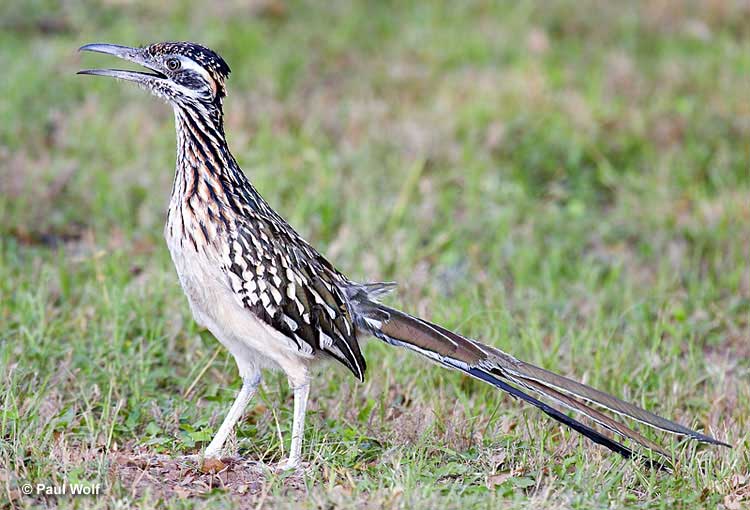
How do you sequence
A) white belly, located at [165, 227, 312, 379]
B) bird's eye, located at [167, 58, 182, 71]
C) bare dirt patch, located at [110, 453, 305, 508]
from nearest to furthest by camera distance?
bare dirt patch, located at [110, 453, 305, 508]
white belly, located at [165, 227, 312, 379]
bird's eye, located at [167, 58, 182, 71]

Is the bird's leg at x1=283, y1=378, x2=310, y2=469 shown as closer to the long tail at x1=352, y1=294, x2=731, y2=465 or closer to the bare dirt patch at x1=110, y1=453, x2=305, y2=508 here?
the bare dirt patch at x1=110, y1=453, x2=305, y2=508

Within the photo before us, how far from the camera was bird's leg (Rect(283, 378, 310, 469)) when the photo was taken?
4.93 metres

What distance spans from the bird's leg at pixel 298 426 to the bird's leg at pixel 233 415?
0.95 feet

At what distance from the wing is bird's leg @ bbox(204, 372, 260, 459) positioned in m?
0.41

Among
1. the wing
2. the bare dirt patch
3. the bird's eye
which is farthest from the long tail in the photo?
the bird's eye

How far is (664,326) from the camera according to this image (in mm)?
6930

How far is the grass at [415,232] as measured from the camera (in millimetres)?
5086

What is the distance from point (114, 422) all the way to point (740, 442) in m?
3.04

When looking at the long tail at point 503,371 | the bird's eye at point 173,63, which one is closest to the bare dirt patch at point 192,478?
the long tail at point 503,371

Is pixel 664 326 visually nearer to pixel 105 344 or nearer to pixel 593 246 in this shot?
pixel 593 246

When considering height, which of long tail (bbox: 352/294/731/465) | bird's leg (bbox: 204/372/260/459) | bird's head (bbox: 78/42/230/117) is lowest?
bird's leg (bbox: 204/372/260/459)

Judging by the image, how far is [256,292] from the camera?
496cm

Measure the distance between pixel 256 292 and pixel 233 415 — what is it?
2.15 ft

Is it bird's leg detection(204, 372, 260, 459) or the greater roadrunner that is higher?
the greater roadrunner
